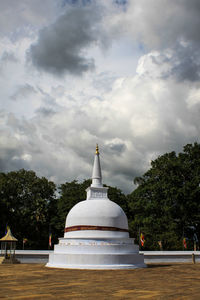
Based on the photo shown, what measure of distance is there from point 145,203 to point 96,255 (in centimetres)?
2047

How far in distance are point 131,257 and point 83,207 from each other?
5.89 meters

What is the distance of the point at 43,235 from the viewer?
4931 centimetres

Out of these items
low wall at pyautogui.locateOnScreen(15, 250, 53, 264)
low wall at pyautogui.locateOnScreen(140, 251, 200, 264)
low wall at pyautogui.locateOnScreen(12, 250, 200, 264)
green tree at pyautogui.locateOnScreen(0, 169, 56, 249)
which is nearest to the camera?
low wall at pyautogui.locateOnScreen(15, 250, 53, 264)

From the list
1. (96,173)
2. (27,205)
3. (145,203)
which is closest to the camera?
(96,173)

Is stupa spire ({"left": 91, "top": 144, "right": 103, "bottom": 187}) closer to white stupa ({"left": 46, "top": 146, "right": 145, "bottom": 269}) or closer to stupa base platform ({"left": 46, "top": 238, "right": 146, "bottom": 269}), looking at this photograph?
white stupa ({"left": 46, "top": 146, "right": 145, "bottom": 269})

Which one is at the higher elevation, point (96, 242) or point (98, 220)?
point (98, 220)

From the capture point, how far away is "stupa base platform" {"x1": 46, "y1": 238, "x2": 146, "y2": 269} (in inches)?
867

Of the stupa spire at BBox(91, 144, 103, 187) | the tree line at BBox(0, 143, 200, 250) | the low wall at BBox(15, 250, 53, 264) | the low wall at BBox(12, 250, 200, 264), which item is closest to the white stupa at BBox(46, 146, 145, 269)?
the stupa spire at BBox(91, 144, 103, 187)

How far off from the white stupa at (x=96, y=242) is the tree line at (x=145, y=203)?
518 inches

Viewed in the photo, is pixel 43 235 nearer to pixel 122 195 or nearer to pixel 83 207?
pixel 122 195

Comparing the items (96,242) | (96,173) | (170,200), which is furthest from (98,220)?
(170,200)

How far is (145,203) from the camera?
41.4 metres

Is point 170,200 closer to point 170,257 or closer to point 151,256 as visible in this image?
point 170,257

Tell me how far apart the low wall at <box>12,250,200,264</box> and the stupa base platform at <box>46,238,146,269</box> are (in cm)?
638
